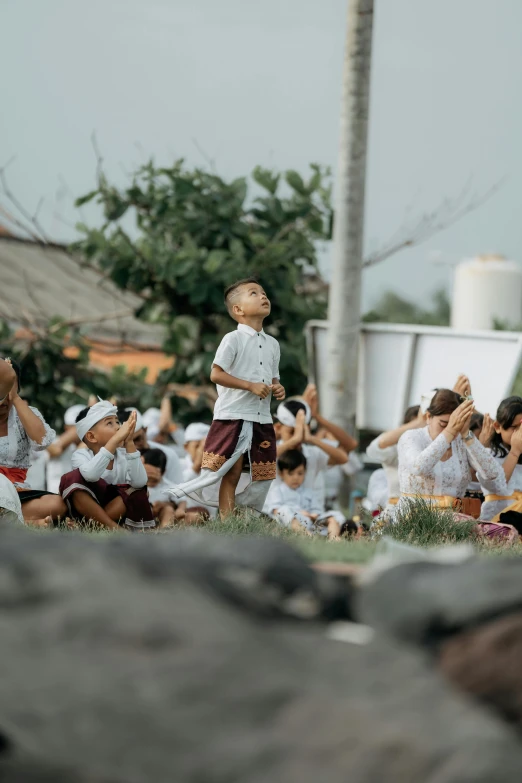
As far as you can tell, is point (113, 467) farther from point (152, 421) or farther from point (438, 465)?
point (152, 421)

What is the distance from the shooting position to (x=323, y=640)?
2.30 m

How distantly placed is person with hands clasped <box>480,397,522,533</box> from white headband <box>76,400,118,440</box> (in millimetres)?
2594

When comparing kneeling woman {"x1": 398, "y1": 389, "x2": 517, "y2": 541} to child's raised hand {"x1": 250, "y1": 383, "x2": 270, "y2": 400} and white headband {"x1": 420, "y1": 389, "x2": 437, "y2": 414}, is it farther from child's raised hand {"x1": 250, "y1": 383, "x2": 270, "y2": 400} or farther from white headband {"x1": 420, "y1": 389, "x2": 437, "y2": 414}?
child's raised hand {"x1": 250, "y1": 383, "x2": 270, "y2": 400}

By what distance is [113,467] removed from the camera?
23.0 ft

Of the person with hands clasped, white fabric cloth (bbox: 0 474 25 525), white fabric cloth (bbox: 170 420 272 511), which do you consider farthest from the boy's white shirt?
white fabric cloth (bbox: 0 474 25 525)

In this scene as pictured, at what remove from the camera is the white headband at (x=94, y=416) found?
278 inches

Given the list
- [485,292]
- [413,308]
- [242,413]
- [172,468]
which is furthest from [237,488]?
[413,308]

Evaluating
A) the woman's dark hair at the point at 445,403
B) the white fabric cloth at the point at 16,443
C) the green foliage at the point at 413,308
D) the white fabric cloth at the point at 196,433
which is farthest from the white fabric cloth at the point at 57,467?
the green foliage at the point at 413,308

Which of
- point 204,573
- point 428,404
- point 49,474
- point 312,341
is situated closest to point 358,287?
point 312,341

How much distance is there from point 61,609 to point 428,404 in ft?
18.7

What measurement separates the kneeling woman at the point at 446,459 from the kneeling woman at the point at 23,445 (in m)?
2.20

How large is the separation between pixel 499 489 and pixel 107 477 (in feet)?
8.77

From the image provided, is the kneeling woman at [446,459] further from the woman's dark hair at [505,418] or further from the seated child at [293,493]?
the seated child at [293,493]

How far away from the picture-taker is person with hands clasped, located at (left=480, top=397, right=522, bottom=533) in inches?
291
